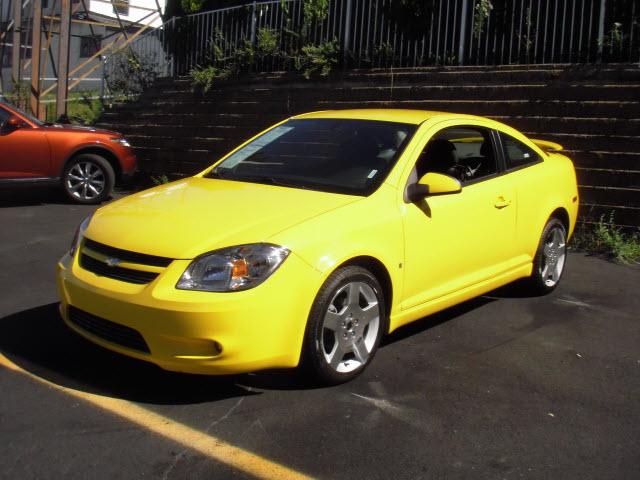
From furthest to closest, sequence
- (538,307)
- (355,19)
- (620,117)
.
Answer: (355,19) < (620,117) < (538,307)

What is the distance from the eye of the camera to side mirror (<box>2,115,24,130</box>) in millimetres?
10164

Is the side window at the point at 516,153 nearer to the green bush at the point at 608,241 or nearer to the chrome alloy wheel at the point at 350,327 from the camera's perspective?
the chrome alloy wheel at the point at 350,327

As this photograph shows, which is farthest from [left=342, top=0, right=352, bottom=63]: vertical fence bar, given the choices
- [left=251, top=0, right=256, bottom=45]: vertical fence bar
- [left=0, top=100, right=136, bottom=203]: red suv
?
[left=0, top=100, right=136, bottom=203]: red suv

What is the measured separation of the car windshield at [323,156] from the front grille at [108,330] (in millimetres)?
1408

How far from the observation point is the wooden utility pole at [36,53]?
17.0 m

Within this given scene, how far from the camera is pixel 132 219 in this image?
426cm

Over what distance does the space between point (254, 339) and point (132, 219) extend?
106 cm

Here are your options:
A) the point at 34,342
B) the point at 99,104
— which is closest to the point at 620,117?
the point at 34,342

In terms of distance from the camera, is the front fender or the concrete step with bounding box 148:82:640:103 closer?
the front fender

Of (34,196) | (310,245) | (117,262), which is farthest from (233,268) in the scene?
(34,196)

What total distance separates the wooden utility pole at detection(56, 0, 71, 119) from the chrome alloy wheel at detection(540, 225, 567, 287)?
1233cm

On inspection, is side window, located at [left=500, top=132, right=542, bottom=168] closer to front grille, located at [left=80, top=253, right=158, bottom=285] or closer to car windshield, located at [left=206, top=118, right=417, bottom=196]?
car windshield, located at [left=206, top=118, right=417, bottom=196]

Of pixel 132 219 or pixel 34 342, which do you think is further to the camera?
pixel 34 342

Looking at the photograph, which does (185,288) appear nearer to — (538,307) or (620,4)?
(538,307)
